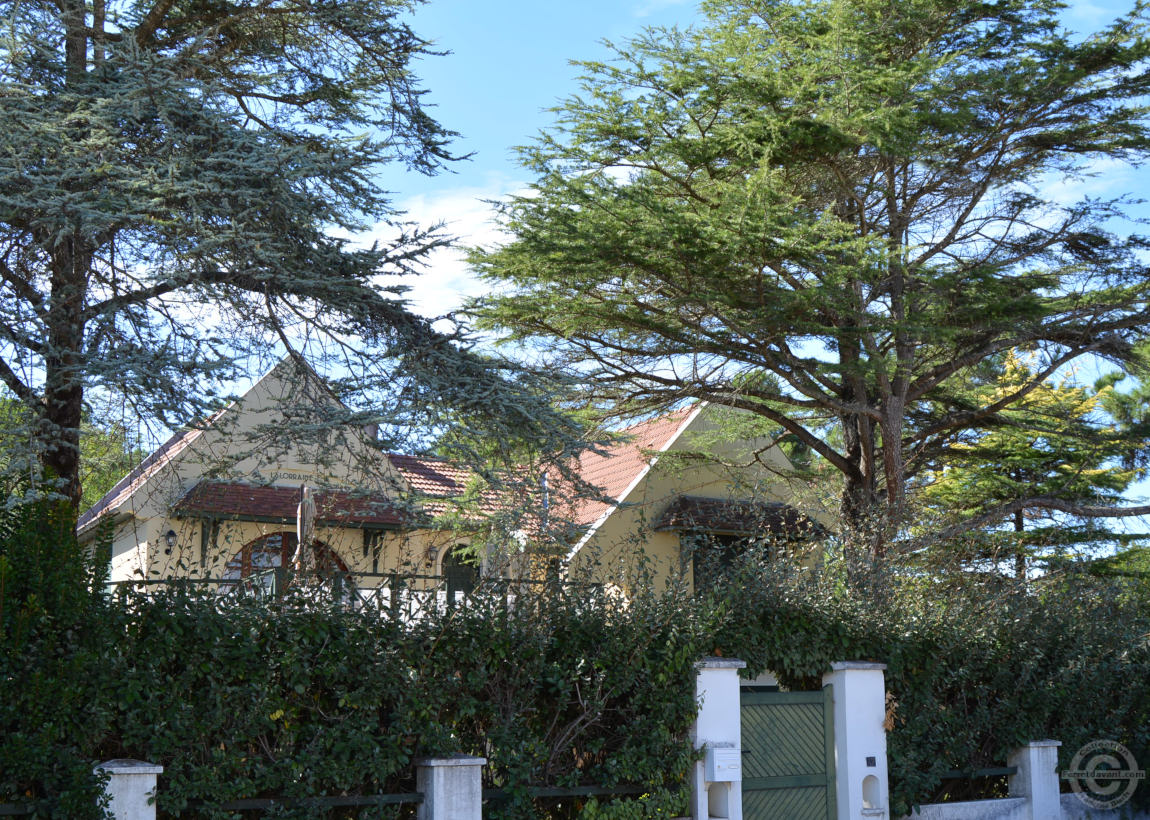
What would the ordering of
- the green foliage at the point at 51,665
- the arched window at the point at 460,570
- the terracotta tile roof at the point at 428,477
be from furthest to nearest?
the terracotta tile roof at the point at 428,477
the arched window at the point at 460,570
the green foliage at the point at 51,665

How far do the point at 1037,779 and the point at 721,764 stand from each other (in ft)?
13.7

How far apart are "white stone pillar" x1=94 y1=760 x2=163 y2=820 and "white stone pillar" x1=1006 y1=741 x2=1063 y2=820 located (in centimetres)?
867

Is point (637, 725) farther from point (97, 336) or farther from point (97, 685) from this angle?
point (97, 336)

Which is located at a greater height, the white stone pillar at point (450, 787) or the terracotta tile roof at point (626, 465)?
the terracotta tile roof at point (626, 465)

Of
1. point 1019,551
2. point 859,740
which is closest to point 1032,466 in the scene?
point 1019,551

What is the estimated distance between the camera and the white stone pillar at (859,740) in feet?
33.3

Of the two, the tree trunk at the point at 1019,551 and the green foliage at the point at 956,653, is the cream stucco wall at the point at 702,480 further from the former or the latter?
the green foliage at the point at 956,653

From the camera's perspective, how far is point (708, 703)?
370 inches

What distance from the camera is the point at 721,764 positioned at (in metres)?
9.36

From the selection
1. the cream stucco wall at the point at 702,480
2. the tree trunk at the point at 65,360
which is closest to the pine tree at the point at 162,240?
the tree trunk at the point at 65,360

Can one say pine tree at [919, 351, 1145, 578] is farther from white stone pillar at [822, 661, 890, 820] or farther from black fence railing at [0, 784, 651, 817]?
black fence railing at [0, 784, 651, 817]

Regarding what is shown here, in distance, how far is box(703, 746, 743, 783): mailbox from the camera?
9328 millimetres

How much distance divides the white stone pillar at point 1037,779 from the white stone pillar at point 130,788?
28.5ft

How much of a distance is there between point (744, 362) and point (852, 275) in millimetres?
3244
